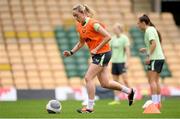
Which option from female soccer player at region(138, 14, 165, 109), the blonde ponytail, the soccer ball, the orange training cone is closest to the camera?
the blonde ponytail

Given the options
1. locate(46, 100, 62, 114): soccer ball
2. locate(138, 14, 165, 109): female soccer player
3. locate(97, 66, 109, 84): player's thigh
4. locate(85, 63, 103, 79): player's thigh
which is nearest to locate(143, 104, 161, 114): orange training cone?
locate(138, 14, 165, 109): female soccer player

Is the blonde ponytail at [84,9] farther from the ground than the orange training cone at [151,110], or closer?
farther from the ground

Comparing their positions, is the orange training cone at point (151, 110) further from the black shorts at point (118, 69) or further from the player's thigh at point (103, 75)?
the black shorts at point (118, 69)

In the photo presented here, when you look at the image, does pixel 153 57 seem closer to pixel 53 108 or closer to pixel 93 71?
pixel 93 71

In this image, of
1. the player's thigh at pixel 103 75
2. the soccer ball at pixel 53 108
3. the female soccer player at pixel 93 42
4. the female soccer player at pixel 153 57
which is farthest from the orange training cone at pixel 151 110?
the soccer ball at pixel 53 108

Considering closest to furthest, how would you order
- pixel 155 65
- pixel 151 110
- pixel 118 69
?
pixel 151 110
pixel 155 65
pixel 118 69

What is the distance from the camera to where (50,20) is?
91.9 ft

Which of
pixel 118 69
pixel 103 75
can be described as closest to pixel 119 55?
pixel 118 69

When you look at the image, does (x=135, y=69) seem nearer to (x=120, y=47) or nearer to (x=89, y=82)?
(x=120, y=47)

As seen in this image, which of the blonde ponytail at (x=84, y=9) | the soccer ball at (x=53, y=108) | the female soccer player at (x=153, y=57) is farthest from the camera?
the female soccer player at (x=153, y=57)

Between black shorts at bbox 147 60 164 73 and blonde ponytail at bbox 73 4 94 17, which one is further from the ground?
blonde ponytail at bbox 73 4 94 17

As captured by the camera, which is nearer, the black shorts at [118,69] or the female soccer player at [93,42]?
the female soccer player at [93,42]

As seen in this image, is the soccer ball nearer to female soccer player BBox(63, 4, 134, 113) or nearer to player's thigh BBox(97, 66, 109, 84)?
female soccer player BBox(63, 4, 134, 113)

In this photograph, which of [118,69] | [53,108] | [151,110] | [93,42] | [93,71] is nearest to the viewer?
[93,71]
